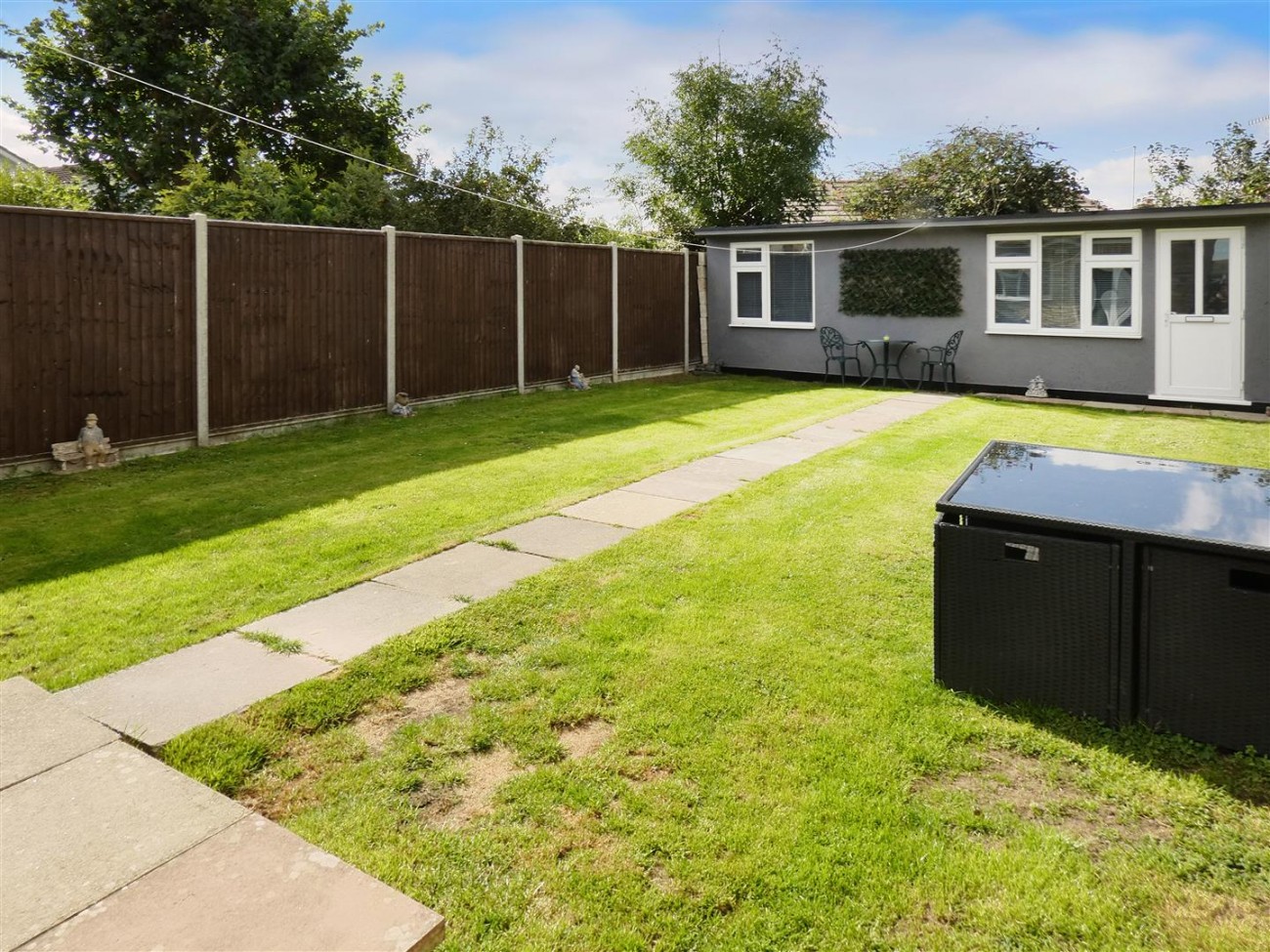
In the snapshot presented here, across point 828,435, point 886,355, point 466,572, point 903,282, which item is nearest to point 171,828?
point 466,572

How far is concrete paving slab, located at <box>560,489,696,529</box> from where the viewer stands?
17.4 feet

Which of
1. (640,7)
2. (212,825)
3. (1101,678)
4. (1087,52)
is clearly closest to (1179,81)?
(1087,52)

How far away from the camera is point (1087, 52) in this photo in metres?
16.5

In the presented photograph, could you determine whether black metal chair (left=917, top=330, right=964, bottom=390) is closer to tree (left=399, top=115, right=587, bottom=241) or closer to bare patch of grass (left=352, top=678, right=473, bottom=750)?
tree (left=399, top=115, right=587, bottom=241)

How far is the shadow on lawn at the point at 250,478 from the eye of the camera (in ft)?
15.9

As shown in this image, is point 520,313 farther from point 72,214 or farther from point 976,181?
point 976,181

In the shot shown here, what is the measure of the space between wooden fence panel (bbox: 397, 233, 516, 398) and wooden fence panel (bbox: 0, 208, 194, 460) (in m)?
2.57

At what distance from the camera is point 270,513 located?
5438 mm

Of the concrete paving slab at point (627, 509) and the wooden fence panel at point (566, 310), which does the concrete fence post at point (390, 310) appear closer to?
the wooden fence panel at point (566, 310)

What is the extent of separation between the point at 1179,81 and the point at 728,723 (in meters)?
22.6

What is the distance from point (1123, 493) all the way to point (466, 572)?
2787mm

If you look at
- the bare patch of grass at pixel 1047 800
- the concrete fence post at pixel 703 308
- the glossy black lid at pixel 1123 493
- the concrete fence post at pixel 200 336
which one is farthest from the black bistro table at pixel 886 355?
the bare patch of grass at pixel 1047 800

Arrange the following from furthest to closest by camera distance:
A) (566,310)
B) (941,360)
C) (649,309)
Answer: (649,309)
(941,360)
(566,310)

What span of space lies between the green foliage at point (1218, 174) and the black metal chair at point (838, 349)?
36.7 ft
